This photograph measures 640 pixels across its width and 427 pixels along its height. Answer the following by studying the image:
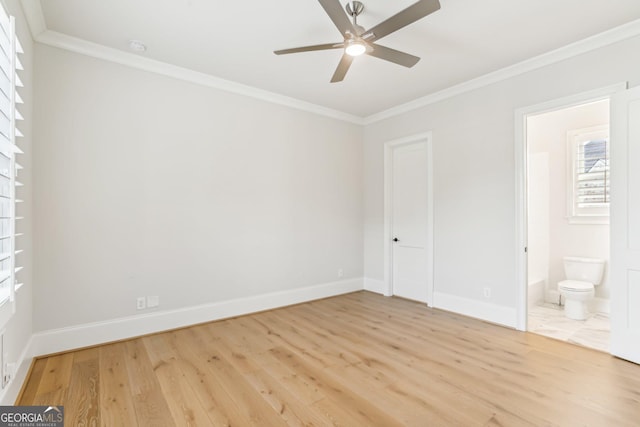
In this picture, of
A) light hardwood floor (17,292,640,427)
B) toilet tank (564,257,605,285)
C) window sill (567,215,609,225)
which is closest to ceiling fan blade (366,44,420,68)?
light hardwood floor (17,292,640,427)

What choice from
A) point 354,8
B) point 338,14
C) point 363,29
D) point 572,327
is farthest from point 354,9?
point 572,327

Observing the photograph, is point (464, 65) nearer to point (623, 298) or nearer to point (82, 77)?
point (623, 298)

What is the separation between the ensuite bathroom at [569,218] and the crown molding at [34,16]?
508 cm

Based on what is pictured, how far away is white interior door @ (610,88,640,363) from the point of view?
2541mm

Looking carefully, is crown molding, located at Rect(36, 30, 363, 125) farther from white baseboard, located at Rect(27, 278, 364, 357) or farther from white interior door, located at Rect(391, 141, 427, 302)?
white baseboard, located at Rect(27, 278, 364, 357)

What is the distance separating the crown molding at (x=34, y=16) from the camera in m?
2.29

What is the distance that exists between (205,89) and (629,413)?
14.7 ft

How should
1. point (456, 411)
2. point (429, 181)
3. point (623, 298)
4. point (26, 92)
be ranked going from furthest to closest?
point (429, 181) → point (623, 298) → point (26, 92) → point (456, 411)

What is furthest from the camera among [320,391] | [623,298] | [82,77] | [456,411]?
[82,77]

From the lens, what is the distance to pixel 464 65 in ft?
10.9

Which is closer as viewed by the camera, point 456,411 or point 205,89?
point 456,411

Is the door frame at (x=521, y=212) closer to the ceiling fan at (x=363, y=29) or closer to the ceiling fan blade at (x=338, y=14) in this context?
the ceiling fan at (x=363, y=29)

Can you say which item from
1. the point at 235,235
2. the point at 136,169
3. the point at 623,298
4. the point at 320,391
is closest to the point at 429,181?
the point at 623,298

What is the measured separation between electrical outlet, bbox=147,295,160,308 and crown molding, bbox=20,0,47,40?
252 cm
